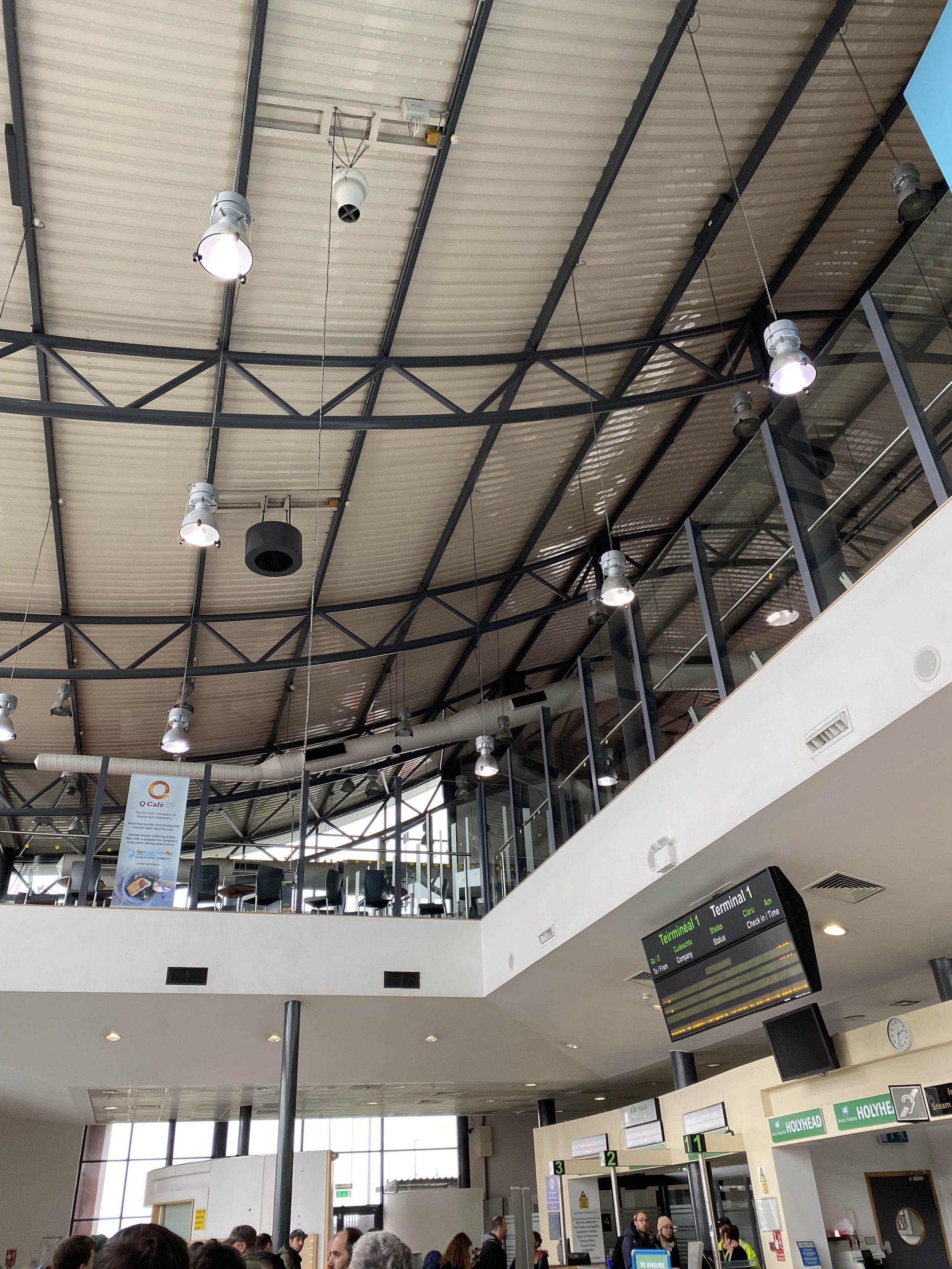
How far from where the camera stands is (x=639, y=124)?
24.2 ft

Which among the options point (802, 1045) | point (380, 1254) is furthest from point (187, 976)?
point (380, 1254)

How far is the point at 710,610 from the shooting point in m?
7.40

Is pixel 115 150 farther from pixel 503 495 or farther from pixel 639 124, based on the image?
pixel 503 495

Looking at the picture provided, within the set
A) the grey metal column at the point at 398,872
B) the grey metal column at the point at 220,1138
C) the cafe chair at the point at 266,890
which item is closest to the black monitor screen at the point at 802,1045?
the grey metal column at the point at 398,872

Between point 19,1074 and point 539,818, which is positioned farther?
point 19,1074

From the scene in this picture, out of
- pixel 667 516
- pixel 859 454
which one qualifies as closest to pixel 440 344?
pixel 859 454

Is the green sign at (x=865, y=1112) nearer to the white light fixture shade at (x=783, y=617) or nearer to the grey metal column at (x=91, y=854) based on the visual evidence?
the white light fixture shade at (x=783, y=617)

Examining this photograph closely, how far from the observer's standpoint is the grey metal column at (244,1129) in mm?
16891

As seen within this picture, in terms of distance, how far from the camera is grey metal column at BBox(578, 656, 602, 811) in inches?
376

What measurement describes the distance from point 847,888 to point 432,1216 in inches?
611

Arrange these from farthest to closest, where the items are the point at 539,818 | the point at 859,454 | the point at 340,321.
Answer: the point at 539,818 < the point at 340,321 < the point at 859,454

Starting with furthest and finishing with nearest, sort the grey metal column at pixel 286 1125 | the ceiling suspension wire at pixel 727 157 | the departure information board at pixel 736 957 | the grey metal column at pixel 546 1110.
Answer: the grey metal column at pixel 546 1110
the grey metal column at pixel 286 1125
the ceiling suspension wire at pixel 727 157
the departure information board at pixel 736 957

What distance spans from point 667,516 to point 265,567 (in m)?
6.96

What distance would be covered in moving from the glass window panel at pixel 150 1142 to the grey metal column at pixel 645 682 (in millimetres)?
17975
